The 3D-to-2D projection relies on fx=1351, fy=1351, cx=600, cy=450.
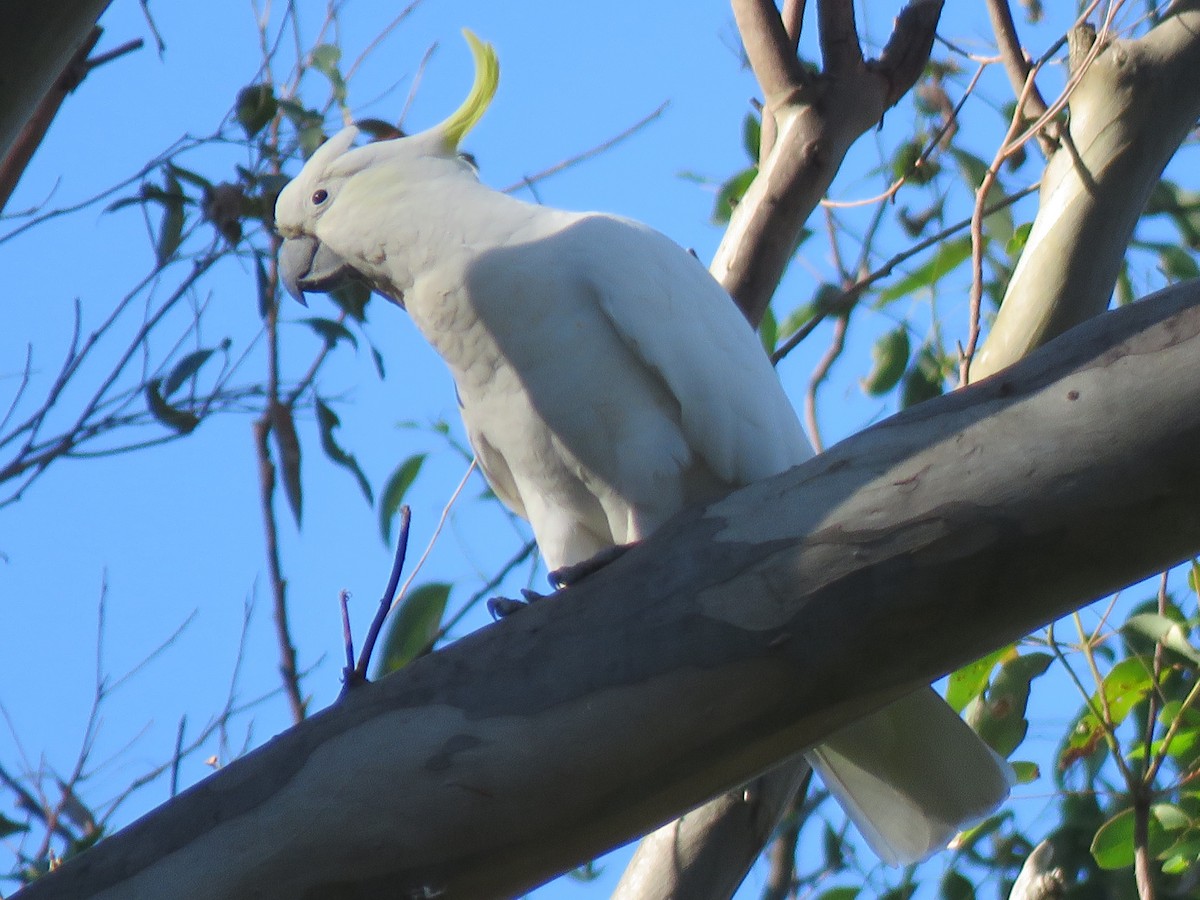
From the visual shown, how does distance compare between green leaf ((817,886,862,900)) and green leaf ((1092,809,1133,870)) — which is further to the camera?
green leaf ((817,886,862,900))

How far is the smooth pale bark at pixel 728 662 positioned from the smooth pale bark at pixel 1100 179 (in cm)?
86

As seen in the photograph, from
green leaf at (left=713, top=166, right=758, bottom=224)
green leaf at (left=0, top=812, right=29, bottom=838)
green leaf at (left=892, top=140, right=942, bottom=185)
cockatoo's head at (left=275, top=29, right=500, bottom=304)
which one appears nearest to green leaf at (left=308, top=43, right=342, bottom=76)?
cockatoo's head at (left=275, top=29, right=500, bottom=304)

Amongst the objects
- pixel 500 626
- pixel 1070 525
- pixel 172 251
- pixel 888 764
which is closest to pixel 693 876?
pixel 888 764

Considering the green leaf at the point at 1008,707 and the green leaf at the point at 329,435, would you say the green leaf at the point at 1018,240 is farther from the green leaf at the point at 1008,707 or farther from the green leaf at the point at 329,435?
the green leaf at the point at 329,435

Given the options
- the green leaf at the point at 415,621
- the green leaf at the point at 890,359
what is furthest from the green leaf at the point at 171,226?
the green leaf at the point at 890,359

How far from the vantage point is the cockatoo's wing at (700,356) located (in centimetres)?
175

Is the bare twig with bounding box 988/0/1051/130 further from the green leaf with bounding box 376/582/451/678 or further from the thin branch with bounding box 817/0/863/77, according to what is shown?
the green leaf with bounding box 376/582/451/678

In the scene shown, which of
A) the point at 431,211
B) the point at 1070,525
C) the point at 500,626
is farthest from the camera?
the point at 431,211

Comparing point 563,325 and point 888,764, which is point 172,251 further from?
point 888,764

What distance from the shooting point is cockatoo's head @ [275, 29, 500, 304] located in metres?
2.09

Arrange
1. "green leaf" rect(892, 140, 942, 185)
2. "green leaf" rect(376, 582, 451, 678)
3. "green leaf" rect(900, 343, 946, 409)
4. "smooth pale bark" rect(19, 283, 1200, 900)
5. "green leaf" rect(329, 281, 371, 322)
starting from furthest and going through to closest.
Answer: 1. "green leaf" rect(892, 140, 942, 185)
2. "green leaf" rect(900, 343, 946, 409)
3. "green leaf" rect(329, 281, 371, 322)
4. "green leaf" rect(376, 582, 451, 678)
5. "smooth pale bark" rect(19, 283, 1200, 900)

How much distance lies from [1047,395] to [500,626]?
512mm

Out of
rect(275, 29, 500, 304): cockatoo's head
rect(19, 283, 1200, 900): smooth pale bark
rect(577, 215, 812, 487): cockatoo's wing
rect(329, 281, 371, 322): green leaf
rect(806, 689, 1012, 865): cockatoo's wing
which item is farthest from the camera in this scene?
rect(329, 281, 371, 322): green leaf

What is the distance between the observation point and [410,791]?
3.61ft
